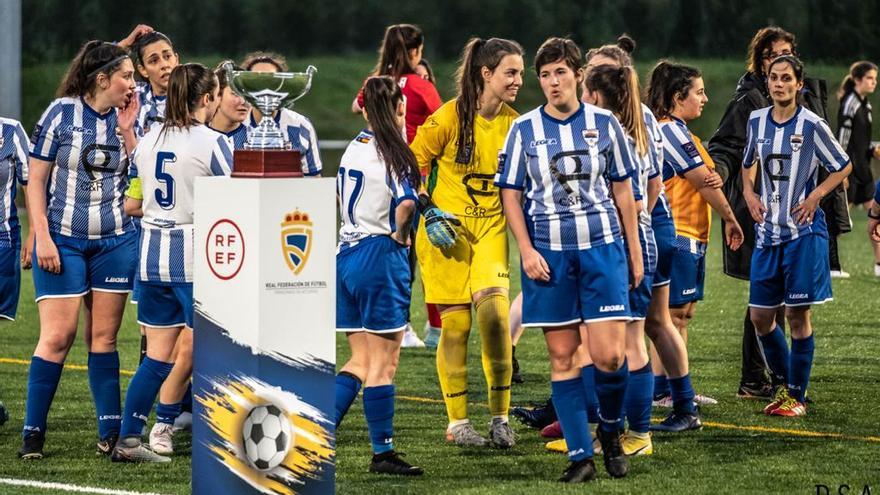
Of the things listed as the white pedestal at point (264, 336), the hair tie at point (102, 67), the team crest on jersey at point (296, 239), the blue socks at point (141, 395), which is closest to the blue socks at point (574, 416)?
the white pedestal at point (264, 336)

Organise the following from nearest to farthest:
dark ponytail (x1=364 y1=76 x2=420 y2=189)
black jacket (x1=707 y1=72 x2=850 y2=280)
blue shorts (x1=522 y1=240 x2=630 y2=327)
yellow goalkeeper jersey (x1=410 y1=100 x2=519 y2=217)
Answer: blue shorts (x1=522 y1=240 x2=630 y2=327) → dark ponytail (x1=364 y1=76 x2=420 y2=189) → yellow goalkeeper jersey (x1=410 y1=100 x2=519 y2=217) → black jacket (x1=707 y1=72 x2=850 y2=280)

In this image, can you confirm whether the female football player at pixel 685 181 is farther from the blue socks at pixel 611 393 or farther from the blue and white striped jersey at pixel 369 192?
the blue and white striped jersey at pixel 369 192

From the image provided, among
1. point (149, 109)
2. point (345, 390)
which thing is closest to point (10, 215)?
point (149, 109)

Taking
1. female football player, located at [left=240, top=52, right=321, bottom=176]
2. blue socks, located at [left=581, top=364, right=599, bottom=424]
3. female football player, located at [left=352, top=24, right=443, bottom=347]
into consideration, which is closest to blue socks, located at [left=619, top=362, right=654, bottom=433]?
blue socks, located at [left=581, top=364, right=599, bottom=424]

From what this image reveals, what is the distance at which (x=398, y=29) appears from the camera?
8.73 metres

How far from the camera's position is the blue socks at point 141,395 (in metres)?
5.98

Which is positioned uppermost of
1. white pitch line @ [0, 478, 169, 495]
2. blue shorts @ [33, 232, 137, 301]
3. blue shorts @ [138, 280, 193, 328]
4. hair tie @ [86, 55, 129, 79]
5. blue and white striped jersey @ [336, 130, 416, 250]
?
hair tie @ [86, 55, 129, 79]

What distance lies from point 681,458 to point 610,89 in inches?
59.2

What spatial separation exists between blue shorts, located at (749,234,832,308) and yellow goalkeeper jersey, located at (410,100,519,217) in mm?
1450

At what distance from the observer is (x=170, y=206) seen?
5852 millimetres

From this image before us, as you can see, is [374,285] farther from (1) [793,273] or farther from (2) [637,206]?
(1) [793,273]

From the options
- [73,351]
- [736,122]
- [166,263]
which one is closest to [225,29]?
[73,351]

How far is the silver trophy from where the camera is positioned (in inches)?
189

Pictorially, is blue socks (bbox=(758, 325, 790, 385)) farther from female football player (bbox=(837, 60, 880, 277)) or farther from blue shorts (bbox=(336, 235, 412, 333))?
female football player (bbox=(837, 60, 880, 277))
